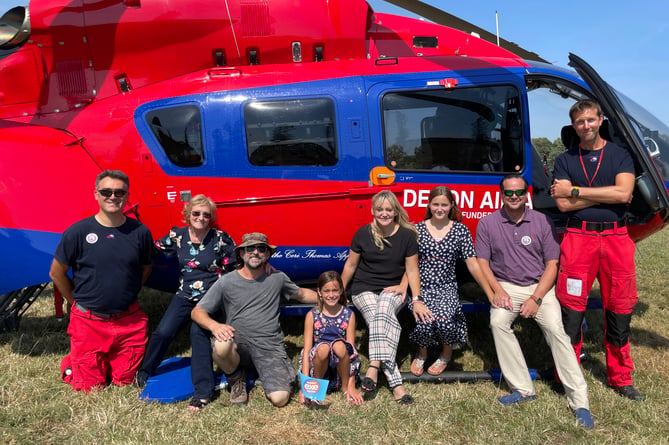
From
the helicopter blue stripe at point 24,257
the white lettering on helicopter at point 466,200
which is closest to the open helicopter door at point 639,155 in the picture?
the white lettering on helicopter at point 466,200

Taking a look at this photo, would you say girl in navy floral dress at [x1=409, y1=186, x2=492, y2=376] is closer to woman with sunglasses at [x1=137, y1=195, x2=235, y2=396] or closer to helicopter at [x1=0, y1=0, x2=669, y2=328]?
helicopter at [x1=0, y1=0, x2=669, y2=328]

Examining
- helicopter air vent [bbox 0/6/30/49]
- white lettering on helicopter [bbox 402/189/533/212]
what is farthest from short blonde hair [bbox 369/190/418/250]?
helicopter air vent [bbox 0/6/30/49]

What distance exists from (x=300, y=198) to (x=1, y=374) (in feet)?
9.50

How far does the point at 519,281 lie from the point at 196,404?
2.60 meters

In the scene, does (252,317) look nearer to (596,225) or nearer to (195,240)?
(195,240)

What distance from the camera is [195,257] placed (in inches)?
146

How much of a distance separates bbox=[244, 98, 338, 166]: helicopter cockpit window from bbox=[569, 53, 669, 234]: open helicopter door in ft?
7.12

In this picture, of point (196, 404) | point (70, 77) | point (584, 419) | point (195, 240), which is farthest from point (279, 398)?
point (70, 77)

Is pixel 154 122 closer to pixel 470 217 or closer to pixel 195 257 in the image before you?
pixel 195 257

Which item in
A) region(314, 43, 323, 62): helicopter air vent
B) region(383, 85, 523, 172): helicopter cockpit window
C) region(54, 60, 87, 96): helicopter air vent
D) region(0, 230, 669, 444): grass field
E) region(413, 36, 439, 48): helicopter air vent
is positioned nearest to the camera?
region(0, 230, 669, 444): grass field

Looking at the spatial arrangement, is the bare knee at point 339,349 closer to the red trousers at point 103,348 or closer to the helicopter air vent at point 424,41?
Answer: the red trousers at point 103,348

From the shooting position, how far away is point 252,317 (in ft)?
11.5

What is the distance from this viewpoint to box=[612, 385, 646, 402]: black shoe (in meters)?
3.33

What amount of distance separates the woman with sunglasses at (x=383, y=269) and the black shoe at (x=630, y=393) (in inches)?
61.5
